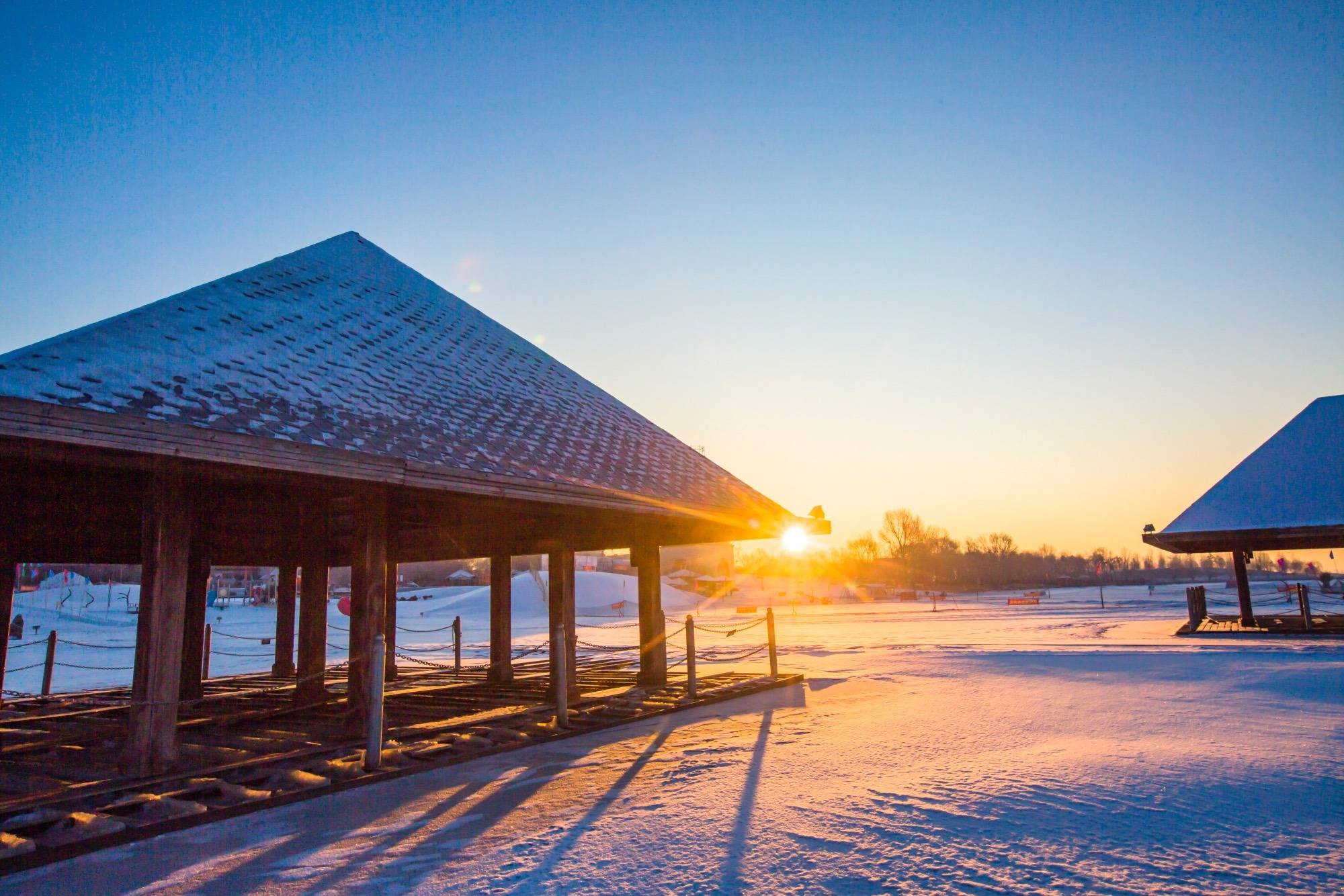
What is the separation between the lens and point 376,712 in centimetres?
718

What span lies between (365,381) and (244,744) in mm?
4229

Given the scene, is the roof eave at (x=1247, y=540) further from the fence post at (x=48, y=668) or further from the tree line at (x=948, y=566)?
the tree line at (x=948, y=566)

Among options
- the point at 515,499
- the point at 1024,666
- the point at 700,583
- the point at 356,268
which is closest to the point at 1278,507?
→ the point at 1024,666

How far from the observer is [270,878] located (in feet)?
14.5

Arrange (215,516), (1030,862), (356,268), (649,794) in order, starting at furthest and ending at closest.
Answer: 1. (356,268)
2. (215,516)
3. (649,794)
4. (1030,862)

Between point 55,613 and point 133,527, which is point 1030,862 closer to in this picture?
point 133,527

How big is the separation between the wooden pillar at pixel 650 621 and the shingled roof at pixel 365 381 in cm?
169

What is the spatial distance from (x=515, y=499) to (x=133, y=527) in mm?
6927

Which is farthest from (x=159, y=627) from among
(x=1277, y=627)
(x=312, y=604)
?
(x=1277, y=627)

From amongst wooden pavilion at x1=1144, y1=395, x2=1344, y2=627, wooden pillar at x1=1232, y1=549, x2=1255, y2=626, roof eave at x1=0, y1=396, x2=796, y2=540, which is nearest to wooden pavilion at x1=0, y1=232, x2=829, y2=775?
roof eave at x1=0, y1=396, x2=796, y2=540

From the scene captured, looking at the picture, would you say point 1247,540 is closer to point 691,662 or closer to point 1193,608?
point 1193,608

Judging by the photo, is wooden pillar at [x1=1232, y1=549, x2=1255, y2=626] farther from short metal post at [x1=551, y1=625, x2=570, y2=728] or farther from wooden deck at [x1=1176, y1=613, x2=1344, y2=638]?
short metal post at [x1=551, y1=625, x2=570, y2=728]

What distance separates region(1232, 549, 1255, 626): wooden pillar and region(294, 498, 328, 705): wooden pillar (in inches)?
873

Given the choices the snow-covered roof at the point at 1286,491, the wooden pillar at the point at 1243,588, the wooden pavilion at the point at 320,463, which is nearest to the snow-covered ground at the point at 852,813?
the wooden pavilion at the point at 320,463
